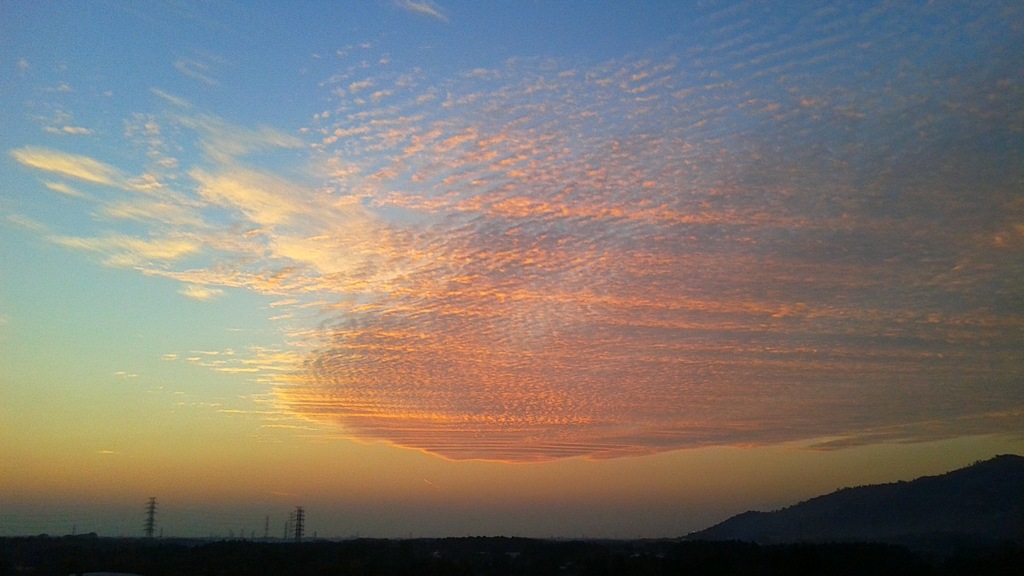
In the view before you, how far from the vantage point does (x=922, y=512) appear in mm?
116438

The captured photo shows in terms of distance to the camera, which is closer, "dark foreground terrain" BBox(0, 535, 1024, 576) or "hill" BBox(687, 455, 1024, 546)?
"dark foreground terrain" BBox(0, 535, 1024, 576)

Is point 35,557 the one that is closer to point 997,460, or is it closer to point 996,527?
point 996,527

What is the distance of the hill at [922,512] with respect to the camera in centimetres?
10125

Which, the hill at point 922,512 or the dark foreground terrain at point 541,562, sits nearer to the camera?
the dark foreground terrain at point 541,562

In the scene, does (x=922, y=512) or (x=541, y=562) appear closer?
(x=541, y=562)

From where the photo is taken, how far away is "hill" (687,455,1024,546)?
101250 mm

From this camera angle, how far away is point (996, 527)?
99.8 meters

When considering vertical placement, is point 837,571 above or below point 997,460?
below

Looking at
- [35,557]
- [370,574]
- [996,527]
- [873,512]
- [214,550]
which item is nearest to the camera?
[370,574]

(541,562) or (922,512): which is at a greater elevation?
(922,512)

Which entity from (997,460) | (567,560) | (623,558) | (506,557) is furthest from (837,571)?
(997,460)

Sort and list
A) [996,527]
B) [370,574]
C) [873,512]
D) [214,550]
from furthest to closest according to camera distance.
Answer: [873,512], [996,527], [214,550], [370,574]

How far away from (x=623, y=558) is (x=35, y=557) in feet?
172

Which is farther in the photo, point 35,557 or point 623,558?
point 35,557
